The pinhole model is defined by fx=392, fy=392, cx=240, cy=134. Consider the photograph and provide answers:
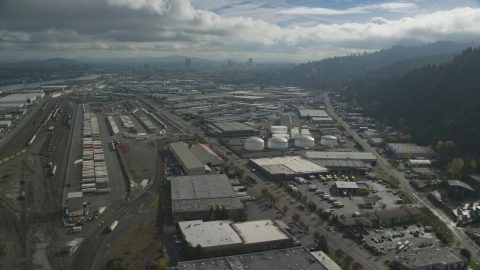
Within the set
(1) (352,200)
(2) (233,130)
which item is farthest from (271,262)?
(2) (233,130)

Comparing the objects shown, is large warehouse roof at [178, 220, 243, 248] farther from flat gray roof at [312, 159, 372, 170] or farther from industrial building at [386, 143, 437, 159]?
industrial building at [386, 143, 437, 159]

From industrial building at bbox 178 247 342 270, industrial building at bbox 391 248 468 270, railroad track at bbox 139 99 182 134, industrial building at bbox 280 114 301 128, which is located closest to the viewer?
industrial building at bbox 178 247 342 270

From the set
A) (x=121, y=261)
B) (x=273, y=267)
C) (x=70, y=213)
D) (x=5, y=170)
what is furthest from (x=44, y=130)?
(x=273, y=267)

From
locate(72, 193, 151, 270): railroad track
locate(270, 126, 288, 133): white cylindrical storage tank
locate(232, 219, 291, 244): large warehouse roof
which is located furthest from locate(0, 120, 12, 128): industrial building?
locate(232, 219, 291, 244): large warehouse roof

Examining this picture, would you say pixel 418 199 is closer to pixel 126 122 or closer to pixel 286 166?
pixel 286 166

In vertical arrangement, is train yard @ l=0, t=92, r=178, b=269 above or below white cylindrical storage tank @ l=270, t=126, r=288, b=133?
below

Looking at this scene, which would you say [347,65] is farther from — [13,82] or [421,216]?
[421,216]

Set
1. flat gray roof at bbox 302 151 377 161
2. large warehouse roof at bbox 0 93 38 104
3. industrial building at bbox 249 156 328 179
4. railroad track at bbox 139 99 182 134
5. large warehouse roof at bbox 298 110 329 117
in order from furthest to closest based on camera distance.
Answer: large warehouse roof at bbox 0 93 38 104 < large warehouse roof at bbox 298 110 329 117 < railroad track at bbox 139 99 182 134 < flat gray roof at bbox 302 151 377 161 < industrial building at bbox 249 156 328 179
